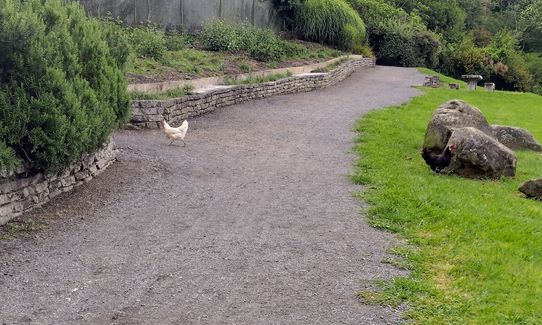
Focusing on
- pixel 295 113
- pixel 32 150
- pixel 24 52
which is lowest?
pixel 295 113

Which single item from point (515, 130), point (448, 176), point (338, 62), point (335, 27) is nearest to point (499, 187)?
point (448, 176)

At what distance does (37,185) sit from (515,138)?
33.6 feet

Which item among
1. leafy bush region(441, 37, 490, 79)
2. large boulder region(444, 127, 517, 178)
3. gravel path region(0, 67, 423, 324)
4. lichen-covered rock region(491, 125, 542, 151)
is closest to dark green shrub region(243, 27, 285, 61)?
lichen-covered rock region(491, 125, 542, 151)

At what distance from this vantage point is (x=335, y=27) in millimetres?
27219

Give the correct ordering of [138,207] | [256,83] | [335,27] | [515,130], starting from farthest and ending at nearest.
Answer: [335,27] < [256,83] < [515,130] < [138,207]

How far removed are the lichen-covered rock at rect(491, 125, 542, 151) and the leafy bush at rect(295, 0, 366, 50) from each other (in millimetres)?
13354

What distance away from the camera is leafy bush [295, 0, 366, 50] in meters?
25.1

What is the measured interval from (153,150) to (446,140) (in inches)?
183

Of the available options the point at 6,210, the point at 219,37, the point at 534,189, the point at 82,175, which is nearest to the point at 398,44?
the point at 219,37

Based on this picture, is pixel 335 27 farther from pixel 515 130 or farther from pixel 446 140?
pixel 446 140

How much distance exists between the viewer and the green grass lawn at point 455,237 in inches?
175

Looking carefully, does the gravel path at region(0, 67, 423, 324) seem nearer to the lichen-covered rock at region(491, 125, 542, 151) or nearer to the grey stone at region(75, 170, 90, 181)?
the grey stone at region(75, 170, 90, 181)

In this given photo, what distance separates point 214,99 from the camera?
541 inches

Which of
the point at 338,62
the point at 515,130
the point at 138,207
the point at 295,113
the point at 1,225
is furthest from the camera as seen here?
the point at 338,62
